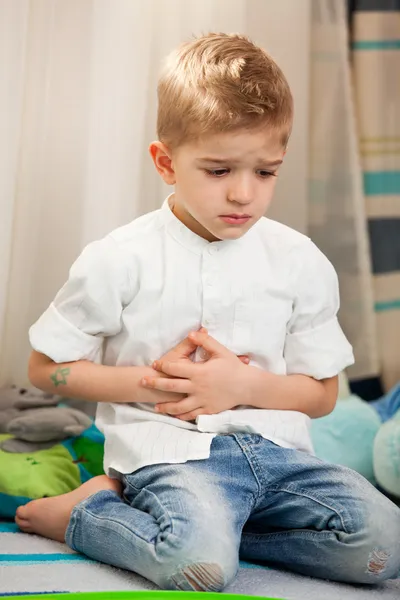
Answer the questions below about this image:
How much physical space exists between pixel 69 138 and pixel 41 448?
1.87 feet

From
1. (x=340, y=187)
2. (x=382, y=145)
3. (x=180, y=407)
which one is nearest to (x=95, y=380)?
(x=180, y=407)

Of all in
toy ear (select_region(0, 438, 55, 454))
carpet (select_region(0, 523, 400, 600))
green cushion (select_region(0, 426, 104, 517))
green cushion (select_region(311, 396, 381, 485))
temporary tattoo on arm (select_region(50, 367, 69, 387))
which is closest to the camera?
carpet (select_region(0, 523, 400, 600))

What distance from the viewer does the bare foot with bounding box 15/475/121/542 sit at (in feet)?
3.86

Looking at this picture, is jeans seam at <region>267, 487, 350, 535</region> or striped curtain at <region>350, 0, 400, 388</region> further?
striped curtain at <region>350, 0, 400, 388</region>

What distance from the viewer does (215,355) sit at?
47.0 inches

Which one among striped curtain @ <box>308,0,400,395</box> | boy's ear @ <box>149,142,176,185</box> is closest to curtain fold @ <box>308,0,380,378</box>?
striped curtain @ <box>308,0,400,395</box>

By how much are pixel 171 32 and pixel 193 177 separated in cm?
68

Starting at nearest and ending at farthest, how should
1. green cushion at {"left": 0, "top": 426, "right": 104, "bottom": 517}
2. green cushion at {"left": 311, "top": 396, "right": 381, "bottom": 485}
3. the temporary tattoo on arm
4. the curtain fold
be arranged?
the temporary tattoo on arm → green cushion at {"left": 0, "top": 426, "right": 104, "bottom": 517} → green cushion at {"left": 311, "top": 396, "right": 381, "bottom": 485} → the curtain fold

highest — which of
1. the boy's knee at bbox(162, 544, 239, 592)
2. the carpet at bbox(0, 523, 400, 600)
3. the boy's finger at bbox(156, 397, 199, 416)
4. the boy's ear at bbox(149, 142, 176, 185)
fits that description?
the boy's ear at bbox(149, 142, 176, 185)

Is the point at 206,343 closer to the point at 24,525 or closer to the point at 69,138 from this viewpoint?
the point at 24,525

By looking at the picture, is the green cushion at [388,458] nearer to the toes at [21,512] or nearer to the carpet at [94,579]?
the carpet at [94,579]

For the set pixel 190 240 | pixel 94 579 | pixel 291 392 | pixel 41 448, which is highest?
pixel 190 240

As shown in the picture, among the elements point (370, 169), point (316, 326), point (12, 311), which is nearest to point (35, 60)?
point (12, 311)

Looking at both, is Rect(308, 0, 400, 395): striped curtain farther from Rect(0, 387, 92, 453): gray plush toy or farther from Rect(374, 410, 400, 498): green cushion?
Rect(0, 387, 92, 453): gray plush toy
